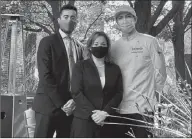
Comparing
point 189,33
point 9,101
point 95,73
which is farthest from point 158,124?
point 189,33

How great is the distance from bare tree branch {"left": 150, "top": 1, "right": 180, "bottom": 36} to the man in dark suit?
3.03m

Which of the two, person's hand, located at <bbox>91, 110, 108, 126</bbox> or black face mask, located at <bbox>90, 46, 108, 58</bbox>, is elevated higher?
black face mask, located at <bbox>90, 46, 108, 58</bbox>

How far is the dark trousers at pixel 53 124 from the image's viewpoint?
7.78ft

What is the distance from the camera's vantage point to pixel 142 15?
4609mm

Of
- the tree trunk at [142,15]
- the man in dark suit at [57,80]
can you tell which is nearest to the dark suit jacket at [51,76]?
the man in dark suit at [57,80]

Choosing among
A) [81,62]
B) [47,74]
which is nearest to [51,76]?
[47,74]

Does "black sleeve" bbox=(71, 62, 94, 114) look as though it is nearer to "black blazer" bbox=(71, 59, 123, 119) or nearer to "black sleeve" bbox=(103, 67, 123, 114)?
"black blazer" bbox=(71, 59, 123, 119)

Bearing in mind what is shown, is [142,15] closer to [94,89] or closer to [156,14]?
[156,14]

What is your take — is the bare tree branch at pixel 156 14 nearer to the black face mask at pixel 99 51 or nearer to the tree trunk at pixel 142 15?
the tree trunk at pixel 142 15

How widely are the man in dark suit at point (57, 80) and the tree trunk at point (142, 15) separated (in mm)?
2233

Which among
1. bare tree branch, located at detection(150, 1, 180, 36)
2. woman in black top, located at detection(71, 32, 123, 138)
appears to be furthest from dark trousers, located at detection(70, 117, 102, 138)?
bare tree branch, located at detection(150, 1, 180, 36)

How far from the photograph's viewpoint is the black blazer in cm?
218

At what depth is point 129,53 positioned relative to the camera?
2271 mm

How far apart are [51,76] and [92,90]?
320mm
